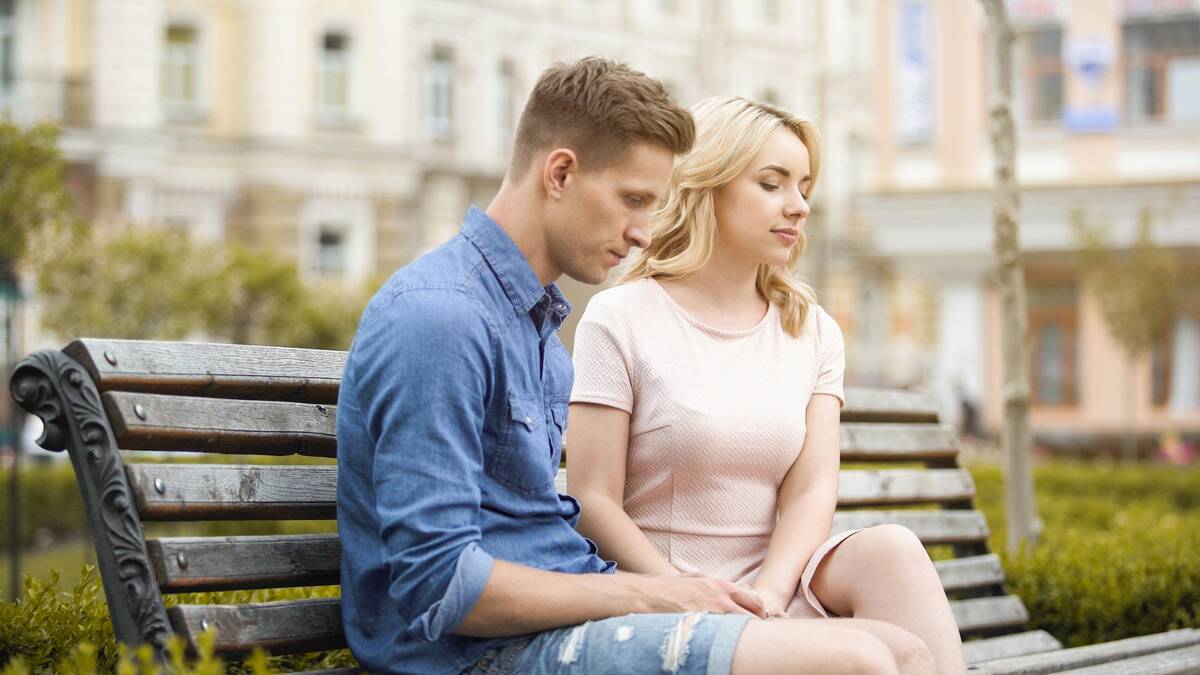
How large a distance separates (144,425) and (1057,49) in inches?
979

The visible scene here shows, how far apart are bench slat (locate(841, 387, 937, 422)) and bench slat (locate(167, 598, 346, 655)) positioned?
6.34 feet

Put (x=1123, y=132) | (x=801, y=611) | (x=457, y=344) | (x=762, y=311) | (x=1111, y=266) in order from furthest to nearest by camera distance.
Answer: (x=1123, y=132) < (x=1111, y=266) < (x=762, y=311) < (x=801, y=611) < (x=457, y=344)

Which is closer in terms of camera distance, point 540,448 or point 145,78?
point 540,448

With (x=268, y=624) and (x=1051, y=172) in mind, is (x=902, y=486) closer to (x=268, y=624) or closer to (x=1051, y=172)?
(x=268, y=624)

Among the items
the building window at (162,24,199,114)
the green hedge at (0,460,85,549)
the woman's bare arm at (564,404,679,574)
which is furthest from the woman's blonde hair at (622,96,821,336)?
the building window at (162,24,199,114)

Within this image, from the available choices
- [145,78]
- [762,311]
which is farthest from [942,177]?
[762,311]

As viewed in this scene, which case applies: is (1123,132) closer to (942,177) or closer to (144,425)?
(942,177)

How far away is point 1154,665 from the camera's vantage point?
3.91 m

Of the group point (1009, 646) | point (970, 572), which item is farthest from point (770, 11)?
point (1009, 646)

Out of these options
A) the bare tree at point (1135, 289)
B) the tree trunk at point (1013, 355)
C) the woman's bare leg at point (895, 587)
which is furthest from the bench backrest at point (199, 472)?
the bare tree at point (1135, 289)

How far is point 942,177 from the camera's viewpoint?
83.6ft

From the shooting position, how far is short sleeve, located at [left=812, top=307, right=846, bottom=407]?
3762mm

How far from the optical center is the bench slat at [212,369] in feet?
9.34

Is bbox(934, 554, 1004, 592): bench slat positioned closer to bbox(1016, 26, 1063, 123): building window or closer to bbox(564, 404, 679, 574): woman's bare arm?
bbox(564, 404, 679, 574): woman's bare arm
